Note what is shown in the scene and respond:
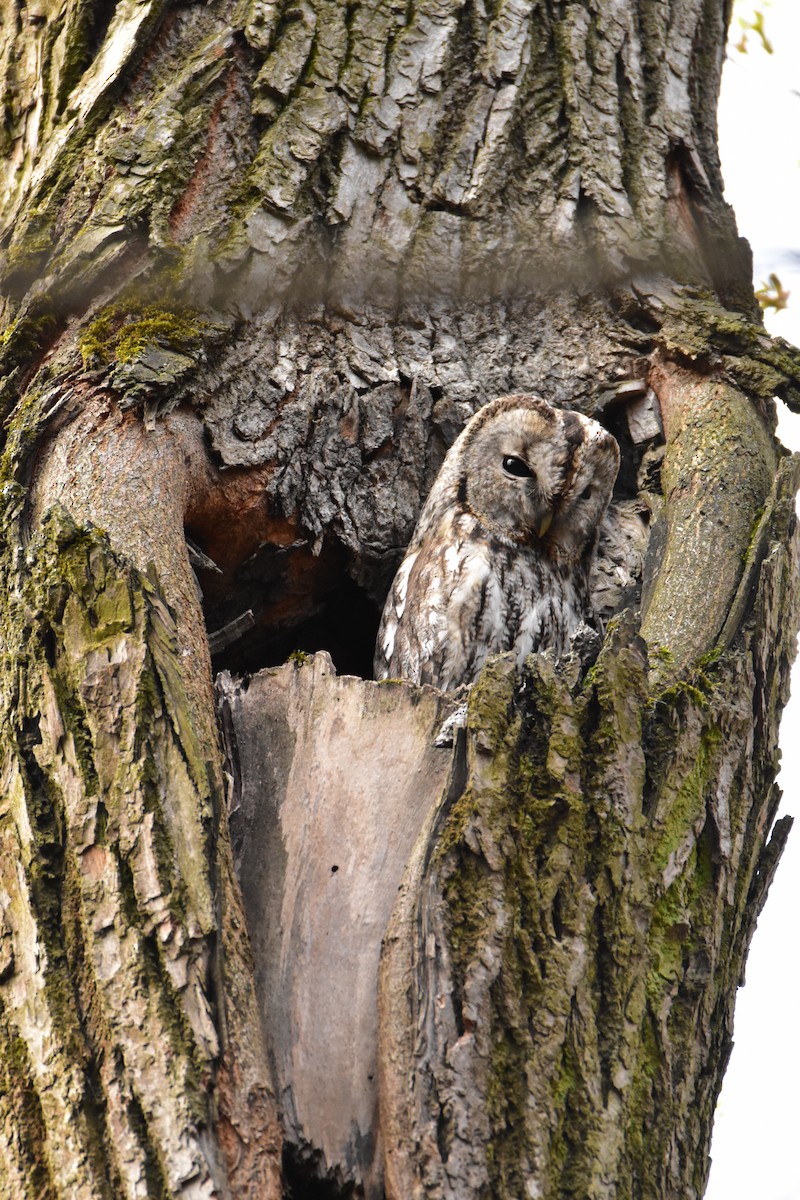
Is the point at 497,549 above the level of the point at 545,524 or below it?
below

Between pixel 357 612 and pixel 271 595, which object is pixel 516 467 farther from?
pixel 271 595

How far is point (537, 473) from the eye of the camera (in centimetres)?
316

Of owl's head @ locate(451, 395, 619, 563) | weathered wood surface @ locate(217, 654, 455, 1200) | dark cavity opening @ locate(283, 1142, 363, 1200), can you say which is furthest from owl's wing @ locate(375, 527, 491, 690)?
dark cavity opening @ locate(283, 1142, 363, 1200)

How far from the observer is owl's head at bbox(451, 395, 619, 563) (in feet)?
9.61

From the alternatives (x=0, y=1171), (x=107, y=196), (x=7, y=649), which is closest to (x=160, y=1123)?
(x=0, y=1171)

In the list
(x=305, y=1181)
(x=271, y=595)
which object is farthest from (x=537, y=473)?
(x=305, y=1181)

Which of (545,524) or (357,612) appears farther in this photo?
(357,612)

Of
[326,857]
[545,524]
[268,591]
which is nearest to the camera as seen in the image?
[326,857]

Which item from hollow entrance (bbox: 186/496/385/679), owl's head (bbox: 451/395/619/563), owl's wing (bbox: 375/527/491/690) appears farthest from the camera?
owl's wing (bbox: 375/527/491/690)

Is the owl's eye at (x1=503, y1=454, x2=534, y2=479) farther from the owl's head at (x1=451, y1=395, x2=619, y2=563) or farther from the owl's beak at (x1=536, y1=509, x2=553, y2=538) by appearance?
the owl's beak at (x1=536, y1=509, x2=553, y2=538)

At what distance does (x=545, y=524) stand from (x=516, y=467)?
0.18 metres

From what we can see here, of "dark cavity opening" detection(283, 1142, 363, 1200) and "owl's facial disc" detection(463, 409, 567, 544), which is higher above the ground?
"owl's facial disc" detection(463, 409, 567, 544)

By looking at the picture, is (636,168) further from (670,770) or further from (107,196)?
(670,770)

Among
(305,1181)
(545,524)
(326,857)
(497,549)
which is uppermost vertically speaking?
(545,524)
